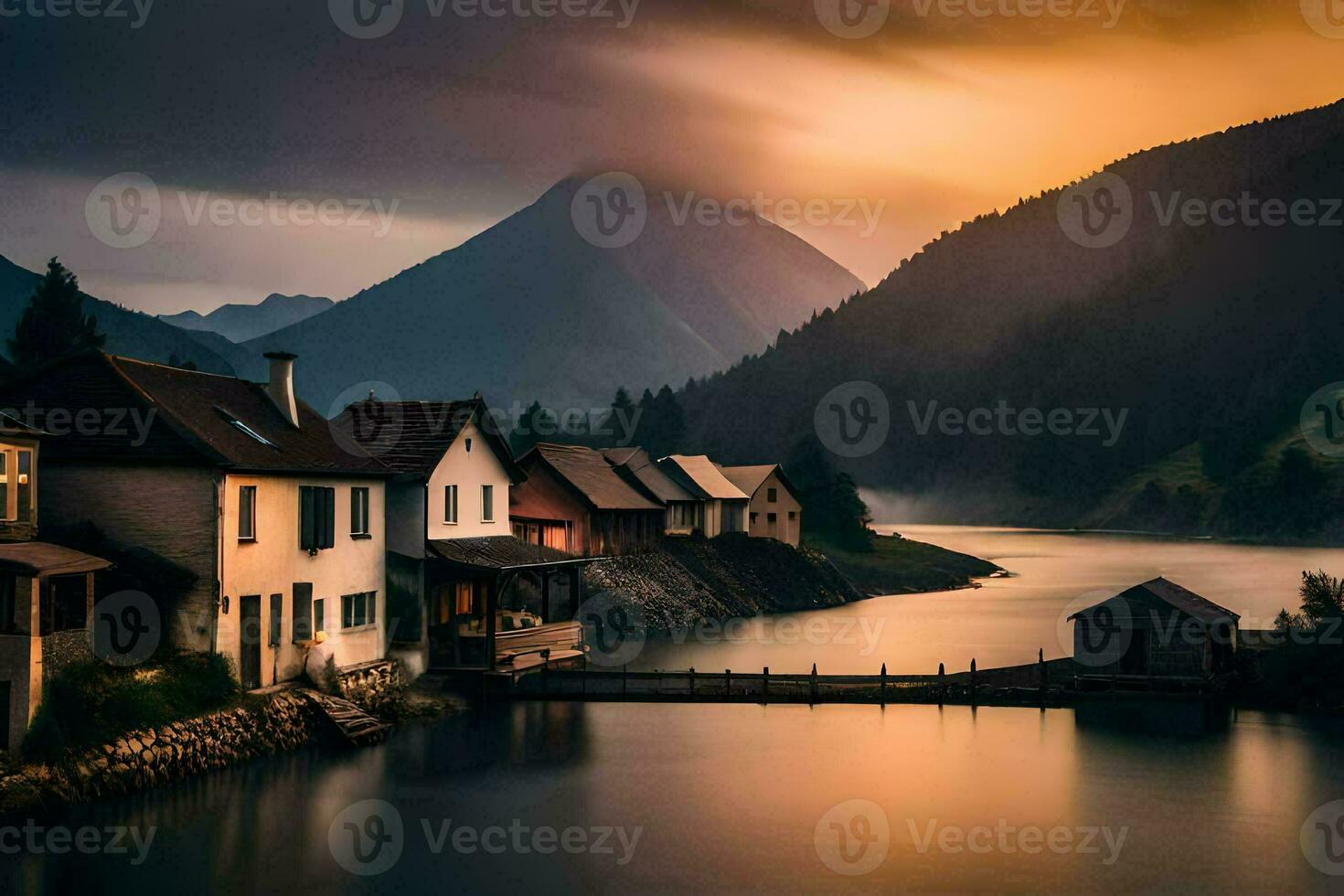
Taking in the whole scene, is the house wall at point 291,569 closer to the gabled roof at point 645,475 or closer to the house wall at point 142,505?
the house wall at point 142,505

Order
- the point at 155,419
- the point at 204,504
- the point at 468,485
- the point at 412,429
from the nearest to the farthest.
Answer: the point at 204,504 → the point at 155,419 → the point at 412,429 → the point at 468,485

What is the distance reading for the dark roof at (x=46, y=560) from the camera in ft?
107

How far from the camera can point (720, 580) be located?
100250mm

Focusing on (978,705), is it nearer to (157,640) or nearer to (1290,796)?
(1290,796)

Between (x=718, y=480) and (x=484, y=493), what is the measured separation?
185 ft

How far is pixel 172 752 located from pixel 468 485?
21230 millimetres

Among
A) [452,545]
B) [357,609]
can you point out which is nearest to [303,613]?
[357,609]

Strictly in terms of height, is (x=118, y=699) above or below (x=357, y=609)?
below

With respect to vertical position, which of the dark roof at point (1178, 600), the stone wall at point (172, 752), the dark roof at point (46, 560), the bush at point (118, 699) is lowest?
the stone wall at point (172, 752)

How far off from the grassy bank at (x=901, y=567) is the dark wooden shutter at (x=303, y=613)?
78.5 meters

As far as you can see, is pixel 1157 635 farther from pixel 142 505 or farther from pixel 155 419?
pixel 155 419

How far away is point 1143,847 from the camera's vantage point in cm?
3369

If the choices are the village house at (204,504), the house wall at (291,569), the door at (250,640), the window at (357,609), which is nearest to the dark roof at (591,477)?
the house wall at (291,569)

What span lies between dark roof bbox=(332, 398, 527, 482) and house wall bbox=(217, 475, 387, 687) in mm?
2427
